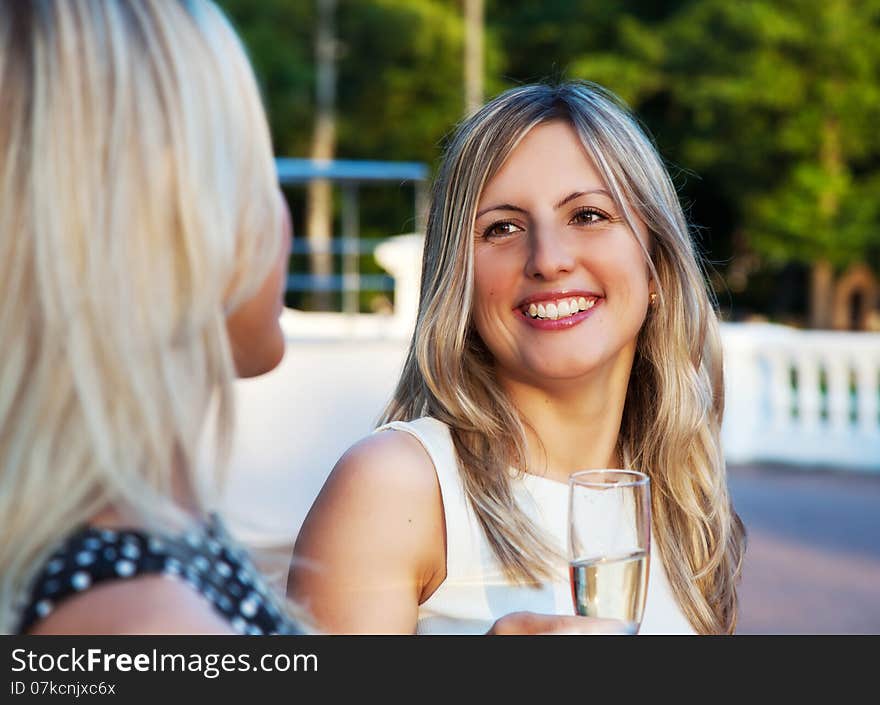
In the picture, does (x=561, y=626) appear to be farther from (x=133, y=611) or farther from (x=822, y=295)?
(x=822, y=295)

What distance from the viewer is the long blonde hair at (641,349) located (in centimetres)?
216

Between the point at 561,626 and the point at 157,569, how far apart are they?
64cm

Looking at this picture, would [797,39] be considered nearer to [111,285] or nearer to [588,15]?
[588,15]

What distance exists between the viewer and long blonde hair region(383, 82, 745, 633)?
216 centimetres

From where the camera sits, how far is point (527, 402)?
2.27 metres

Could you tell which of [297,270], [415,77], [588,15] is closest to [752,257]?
[588,15]

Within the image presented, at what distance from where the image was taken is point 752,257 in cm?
3238

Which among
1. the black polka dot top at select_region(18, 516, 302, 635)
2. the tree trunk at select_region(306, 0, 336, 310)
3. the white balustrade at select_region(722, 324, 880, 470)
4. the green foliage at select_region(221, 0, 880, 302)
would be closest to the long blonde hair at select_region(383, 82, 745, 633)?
the black polka dot top at select_region(18, 516, 302, 635)

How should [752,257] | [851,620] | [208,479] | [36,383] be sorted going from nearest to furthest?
[36,383]
[208,479]
[851,620]
[752,257]

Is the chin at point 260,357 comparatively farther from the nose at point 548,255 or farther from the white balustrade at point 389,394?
the white balustrade at point 389,394

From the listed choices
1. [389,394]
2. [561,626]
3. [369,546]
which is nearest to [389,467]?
[369,546]

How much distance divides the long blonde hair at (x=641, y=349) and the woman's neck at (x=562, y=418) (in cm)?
3

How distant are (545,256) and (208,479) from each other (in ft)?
3.49
